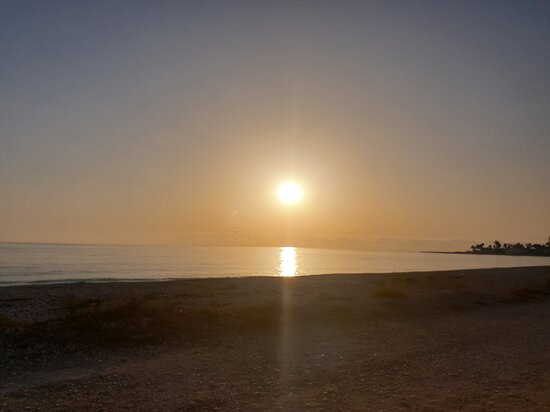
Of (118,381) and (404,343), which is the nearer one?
(118,381)

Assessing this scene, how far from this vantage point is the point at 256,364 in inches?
515

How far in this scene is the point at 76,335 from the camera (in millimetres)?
14984

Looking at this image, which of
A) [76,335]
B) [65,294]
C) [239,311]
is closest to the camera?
[76,335]

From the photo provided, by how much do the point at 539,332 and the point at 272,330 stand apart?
425 inches

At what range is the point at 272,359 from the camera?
1366 centimetres

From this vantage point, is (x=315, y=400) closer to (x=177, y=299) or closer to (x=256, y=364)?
(x=256, y=364)

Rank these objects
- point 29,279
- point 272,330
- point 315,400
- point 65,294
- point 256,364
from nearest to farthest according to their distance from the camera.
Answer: point 315,400 < point 256,364 < point 272,330 < point 65,294 < point 29,279

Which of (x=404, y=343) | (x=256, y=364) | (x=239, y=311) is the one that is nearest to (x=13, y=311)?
(x=239, y=311)

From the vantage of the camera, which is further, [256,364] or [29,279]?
[29,279]

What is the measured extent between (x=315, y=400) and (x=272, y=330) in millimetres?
8273

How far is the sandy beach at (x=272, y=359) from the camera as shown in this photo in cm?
995

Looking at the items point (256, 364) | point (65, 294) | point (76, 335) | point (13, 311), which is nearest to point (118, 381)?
point (256, 364)

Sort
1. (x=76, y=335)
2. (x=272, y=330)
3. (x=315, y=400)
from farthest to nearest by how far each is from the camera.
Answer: (x=272, y=330) → (x=76, y=335) → (x=315, y=400)

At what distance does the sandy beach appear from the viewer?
9.95 metres
